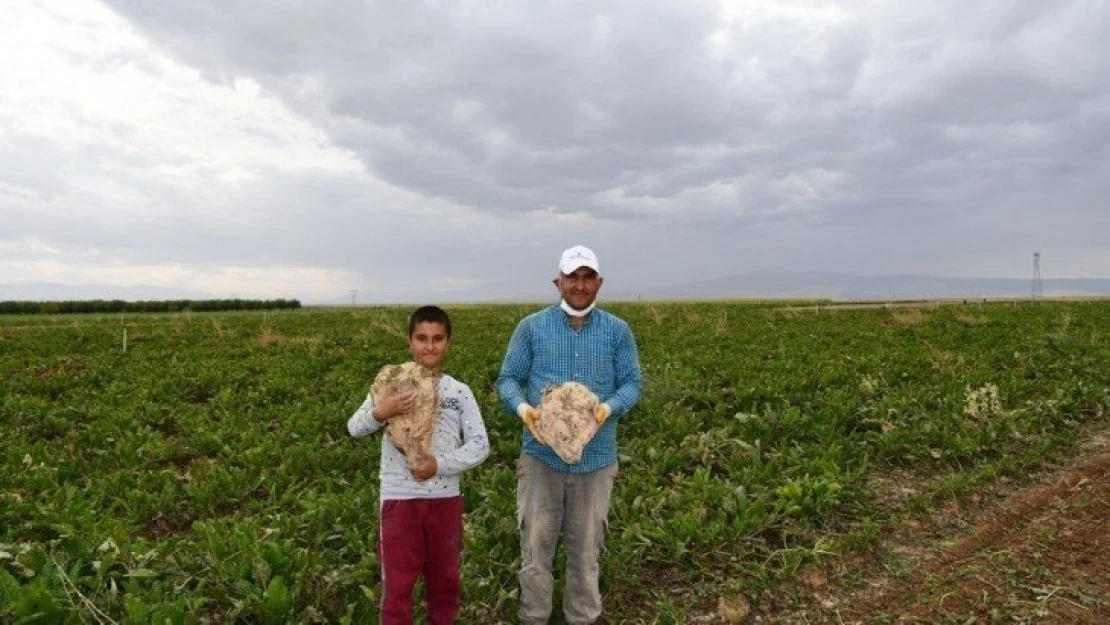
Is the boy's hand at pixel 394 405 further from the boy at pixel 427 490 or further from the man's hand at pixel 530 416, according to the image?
the man's hand at pixel 530 416

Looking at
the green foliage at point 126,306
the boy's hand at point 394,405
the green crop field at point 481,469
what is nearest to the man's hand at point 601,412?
the boy's hand at point 394,405

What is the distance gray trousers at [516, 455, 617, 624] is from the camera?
4738 millimetres

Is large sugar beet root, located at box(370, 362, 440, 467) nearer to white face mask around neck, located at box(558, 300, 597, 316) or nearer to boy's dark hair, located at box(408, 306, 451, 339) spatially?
boy's dark hair, located at box(408, 306, 451, 339)

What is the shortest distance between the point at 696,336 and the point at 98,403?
12.4 m

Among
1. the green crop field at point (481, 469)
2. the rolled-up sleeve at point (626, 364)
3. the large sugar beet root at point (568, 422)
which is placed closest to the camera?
the large sugar beet root at point (568, 422)

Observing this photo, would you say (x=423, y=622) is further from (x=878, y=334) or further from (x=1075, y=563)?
(x=878, y=334)

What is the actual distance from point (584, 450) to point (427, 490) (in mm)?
1019

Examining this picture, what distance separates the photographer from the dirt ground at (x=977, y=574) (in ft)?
16.9

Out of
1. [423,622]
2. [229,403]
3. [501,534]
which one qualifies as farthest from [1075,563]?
[229,403]

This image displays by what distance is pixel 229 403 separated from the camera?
37.1 ft

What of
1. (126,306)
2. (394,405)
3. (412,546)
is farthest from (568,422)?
(126,306)

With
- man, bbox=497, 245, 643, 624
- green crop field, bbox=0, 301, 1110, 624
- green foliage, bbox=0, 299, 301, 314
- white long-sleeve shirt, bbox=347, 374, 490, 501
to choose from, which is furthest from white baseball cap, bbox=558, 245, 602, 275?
green foliage, bbox=0, 299, 301, 314

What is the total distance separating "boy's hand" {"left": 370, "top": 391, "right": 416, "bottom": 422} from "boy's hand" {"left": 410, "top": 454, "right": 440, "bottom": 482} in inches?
11.0

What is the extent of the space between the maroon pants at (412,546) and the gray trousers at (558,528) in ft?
1.90
